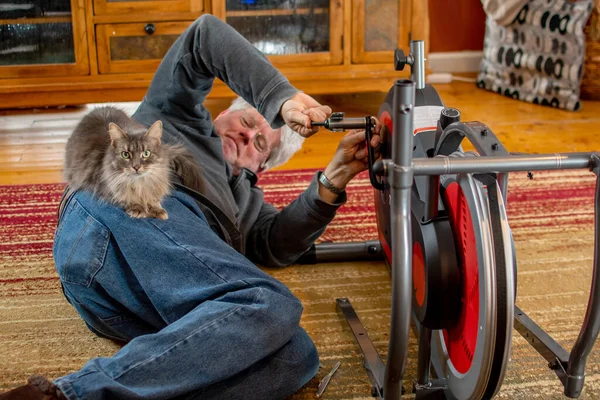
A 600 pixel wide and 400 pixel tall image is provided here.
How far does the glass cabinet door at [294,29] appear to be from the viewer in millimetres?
3094

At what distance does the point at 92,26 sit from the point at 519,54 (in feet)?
6.32

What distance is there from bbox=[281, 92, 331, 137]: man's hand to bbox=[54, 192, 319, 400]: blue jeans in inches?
10.0

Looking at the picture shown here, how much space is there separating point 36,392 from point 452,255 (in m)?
0.66

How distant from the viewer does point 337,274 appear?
1836mm

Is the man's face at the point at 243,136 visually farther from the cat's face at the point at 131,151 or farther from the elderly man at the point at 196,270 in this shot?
the cat's face at the point at 131,151

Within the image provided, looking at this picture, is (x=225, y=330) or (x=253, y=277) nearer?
(x=225, y=330)

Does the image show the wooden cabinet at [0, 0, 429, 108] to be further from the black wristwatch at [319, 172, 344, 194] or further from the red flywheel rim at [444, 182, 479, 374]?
the red flywheel rim at [444, 182, 479, 374]

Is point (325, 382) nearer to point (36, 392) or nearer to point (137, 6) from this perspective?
point (36, 392)

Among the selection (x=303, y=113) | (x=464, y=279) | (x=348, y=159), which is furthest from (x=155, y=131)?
(x=464, y=279)

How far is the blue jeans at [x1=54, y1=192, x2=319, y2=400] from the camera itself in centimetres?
115

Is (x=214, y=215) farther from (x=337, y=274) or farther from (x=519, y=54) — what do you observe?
(x=519, y=54)

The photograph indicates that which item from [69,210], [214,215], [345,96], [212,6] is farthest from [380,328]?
[345,96]

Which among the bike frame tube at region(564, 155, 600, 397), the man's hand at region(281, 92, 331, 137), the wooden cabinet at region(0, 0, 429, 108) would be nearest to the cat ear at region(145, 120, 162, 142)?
the man's hand at region(281, 92, 331, 137)

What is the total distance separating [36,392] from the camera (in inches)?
42.4
